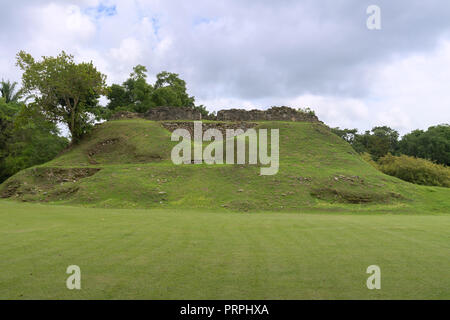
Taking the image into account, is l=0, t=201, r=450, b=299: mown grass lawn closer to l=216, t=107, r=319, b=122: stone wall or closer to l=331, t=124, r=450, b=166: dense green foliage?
l=216, t=107, r=319, b=122: stone wall

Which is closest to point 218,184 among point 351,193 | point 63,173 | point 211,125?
point 351,193

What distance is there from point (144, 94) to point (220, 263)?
50969 mm

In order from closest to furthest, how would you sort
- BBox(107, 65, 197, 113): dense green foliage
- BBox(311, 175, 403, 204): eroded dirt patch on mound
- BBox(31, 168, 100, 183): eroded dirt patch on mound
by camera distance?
BBox(311, 175, 403, 204): eroded dirt patch on mound → BBox(31, 168, 100, 183): eroded dirt patch on mound → BBox(107, 65, 197, 113): dense green foliage

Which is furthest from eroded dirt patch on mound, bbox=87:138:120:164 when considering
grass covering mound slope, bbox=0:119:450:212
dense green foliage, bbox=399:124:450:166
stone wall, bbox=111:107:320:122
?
dense green foliage, bbox=399:124:450:166

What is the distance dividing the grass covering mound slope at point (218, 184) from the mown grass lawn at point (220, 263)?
12.4 metres

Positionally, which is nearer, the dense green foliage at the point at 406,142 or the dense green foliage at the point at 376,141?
the dense green foliage at the point at 406,142

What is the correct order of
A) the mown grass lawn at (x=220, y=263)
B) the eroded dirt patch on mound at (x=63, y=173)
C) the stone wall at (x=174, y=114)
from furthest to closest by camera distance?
1. the stone wall at (x=174, y=114)
2. the eroded dirt patch on mound at (x=63, y=173)
3. the mown grass lawn at (x=220, y=263)

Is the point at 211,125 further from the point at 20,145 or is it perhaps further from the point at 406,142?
the point at 406,142

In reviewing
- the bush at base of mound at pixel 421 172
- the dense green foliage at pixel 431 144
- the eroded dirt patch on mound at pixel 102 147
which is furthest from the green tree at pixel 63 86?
the dense green foliage at pixel 431 144

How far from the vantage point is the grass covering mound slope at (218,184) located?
23.0 meters

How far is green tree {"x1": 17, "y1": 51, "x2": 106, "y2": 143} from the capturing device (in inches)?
1308

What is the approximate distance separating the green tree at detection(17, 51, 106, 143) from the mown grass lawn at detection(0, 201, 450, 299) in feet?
88.9

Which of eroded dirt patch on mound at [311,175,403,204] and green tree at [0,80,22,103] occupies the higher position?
green tree at [0,80,22,103]

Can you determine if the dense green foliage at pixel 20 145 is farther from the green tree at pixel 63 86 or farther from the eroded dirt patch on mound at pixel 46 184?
the eroded dirt patch on mound at pixel 46 184
